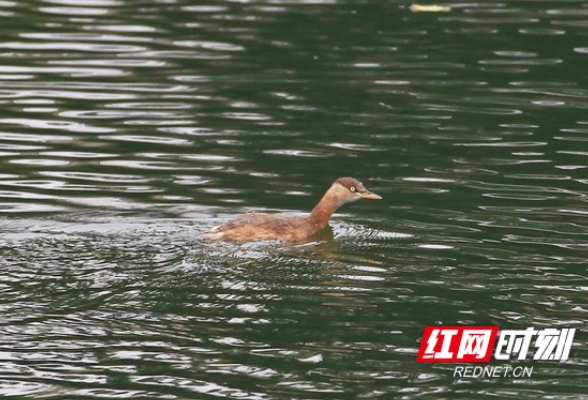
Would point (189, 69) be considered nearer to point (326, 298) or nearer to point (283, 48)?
point (283, 48)

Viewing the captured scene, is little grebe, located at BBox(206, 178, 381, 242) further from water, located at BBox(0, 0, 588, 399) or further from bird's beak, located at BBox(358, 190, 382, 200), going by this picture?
water, located at BBox(0, 0, 588, 399)

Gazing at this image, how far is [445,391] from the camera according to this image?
1020cm

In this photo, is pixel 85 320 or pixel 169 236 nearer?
pixel 85 320

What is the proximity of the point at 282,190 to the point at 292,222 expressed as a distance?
1489mm

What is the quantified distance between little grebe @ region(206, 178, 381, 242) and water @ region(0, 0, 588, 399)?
16 centimetres

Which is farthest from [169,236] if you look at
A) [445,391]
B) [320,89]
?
[320,89]

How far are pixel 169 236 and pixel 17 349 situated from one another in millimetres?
3071

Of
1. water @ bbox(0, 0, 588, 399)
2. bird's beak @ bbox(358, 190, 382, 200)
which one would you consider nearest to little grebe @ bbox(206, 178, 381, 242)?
bird's beak @ bbox(358, 190, 382, 200)

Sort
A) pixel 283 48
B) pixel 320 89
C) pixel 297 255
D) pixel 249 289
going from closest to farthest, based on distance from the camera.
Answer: pixel 249 289
pixel 297 255
pixel 320 89
pixel 283 48

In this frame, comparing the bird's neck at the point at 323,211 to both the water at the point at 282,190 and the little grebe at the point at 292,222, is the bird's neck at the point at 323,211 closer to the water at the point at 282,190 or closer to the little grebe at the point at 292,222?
the little grebe at the point at 292,222

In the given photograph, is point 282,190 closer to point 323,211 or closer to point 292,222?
point 323,211

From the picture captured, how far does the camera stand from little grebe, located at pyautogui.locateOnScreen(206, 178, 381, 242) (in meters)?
13.5

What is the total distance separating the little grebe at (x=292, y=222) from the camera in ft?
44.2

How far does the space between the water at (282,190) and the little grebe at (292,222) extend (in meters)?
0.16
